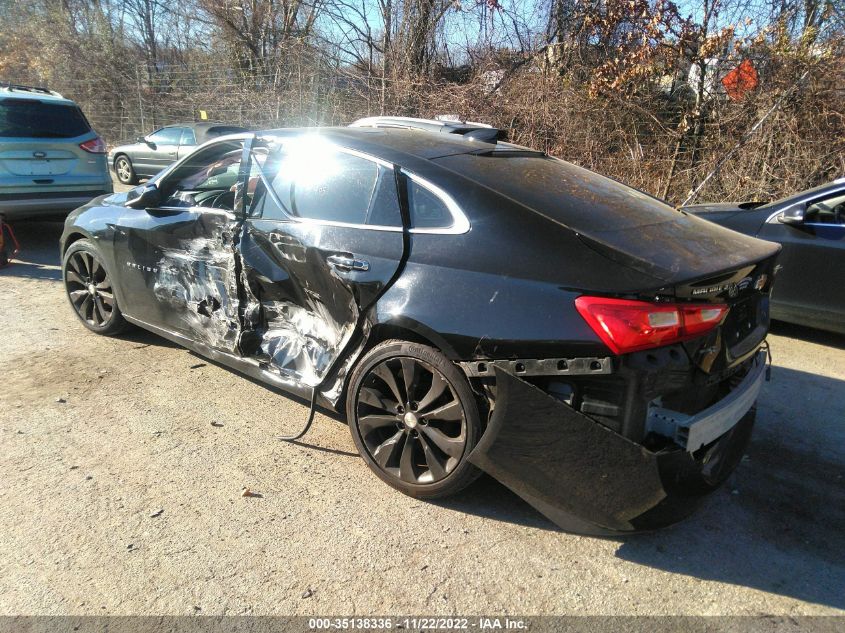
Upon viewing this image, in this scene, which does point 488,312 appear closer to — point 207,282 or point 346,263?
point 346,263

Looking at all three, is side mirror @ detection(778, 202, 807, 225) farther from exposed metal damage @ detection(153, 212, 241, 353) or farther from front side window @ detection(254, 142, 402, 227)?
exposed metal damage @ detection(153, 212, 241, 353)

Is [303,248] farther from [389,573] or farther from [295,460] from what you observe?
[389,573]

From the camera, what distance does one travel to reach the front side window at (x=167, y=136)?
46.3 feet

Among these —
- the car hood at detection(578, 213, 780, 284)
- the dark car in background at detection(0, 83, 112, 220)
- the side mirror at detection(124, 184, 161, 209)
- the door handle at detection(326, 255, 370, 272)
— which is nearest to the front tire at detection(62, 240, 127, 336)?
the side mirror at detection(124, 184, 161, 209)

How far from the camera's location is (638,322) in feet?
7.96

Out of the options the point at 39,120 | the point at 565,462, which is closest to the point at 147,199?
the point at 565,462

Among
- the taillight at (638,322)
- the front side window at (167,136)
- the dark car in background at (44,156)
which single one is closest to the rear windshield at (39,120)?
the dark car in background at (44,156)

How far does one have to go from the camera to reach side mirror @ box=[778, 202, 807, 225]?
5453 millimetres

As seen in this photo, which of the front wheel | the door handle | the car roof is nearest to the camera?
the front wheel

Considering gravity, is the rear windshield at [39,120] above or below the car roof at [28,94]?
below

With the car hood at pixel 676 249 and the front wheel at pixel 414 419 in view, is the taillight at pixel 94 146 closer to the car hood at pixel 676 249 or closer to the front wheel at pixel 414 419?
the front wheel at pixel 414 419

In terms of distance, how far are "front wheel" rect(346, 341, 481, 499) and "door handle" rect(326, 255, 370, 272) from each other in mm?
405

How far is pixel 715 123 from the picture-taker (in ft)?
33.7

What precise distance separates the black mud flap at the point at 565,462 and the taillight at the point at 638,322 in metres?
0.34
